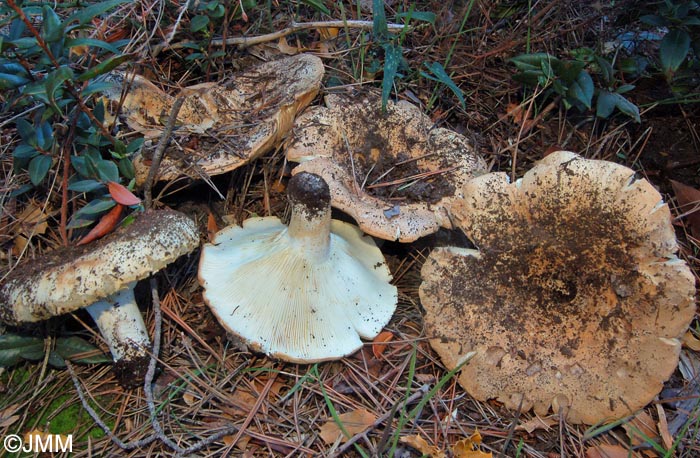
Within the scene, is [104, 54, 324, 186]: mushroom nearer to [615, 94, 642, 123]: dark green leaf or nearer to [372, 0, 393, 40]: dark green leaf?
[372, 0, 393, 40]: dark green leaf

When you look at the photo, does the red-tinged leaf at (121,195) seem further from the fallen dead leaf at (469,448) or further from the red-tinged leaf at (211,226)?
the fallen dead leaf at (469,448)

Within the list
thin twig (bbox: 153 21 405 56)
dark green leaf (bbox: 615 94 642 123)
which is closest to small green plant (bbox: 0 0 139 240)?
thin twig (bbox: 153 21 405 56)

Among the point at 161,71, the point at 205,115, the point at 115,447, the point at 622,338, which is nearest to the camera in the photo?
the point at 115,447

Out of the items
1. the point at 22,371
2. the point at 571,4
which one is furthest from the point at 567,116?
the point at 22,371

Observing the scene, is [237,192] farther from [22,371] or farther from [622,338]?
[622,338]

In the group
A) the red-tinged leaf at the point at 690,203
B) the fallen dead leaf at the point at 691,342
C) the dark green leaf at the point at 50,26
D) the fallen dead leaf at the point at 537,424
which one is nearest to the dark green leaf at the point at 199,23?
the dark green leaf at the point at 50,26
